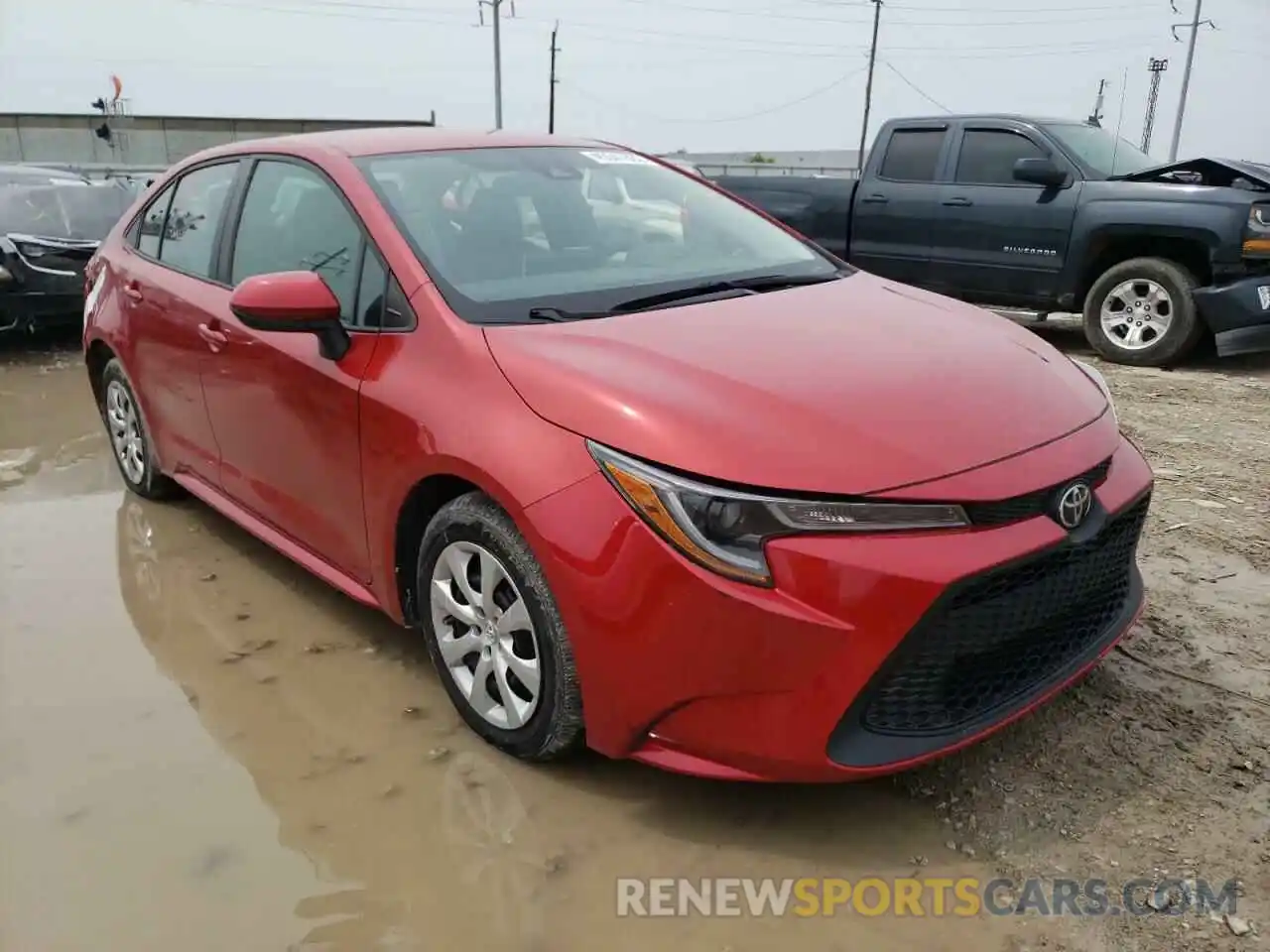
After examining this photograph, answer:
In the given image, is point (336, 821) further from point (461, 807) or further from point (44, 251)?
point (44, 251)

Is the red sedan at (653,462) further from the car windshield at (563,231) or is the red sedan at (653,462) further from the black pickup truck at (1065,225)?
the black pickup truck at (1065,225)

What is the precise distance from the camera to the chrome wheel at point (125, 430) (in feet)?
14.9

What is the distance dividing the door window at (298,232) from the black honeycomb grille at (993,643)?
178 centimetres

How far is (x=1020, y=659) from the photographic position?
2.35 metres

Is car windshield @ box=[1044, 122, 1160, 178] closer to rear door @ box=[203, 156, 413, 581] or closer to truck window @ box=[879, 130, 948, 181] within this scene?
truck window @ box=[879, 130, 948, 181]

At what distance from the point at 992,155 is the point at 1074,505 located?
21.0ft

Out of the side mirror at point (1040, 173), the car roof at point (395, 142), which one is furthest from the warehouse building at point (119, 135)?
the car roof at point (395, 142)

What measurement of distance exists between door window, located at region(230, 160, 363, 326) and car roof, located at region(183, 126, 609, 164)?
9 centimetres

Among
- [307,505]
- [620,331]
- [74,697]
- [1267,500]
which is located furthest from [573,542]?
[1267,500]

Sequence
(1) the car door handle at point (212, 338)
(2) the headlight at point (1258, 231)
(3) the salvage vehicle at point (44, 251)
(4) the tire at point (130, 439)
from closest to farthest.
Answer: (1) the car door handle at point (212, 338)
(4) the tire at point (130, 439)
(2) the headlight at point (1258, 231)
(3) the salvage vehicle at point (44, 251)

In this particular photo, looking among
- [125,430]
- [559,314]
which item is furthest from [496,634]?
[125,430]

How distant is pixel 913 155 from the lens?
830 cm

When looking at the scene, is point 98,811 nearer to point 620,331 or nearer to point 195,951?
point 195,951

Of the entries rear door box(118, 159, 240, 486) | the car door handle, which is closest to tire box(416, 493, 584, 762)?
the car door handle
